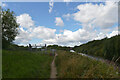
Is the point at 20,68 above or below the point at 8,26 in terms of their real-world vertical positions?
below

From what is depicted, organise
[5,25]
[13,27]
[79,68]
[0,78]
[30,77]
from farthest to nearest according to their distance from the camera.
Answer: [13,27], [5,25], [30,77], [79,68], [0,78]

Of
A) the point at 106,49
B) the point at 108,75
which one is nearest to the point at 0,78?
the point at 108,75

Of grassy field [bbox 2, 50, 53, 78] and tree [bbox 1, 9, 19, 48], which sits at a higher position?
tree [bbox 1, 9, 19, 48]

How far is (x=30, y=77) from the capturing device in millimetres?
6508

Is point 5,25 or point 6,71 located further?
point 5,25

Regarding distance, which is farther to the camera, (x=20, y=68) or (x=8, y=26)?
(x=8, y=26)

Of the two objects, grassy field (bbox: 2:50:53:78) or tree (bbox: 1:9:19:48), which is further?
tree (bbox: 1:9:19:48)

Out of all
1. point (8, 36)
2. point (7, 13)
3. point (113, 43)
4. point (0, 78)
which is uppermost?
point (7, 13)

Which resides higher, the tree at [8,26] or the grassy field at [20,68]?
the tree at [8,26]

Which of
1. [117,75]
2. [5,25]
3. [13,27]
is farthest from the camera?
[13,27]

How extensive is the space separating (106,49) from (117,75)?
34.8ft

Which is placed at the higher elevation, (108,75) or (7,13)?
(7,13)

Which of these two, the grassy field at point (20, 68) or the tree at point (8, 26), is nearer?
the grassy field at point (20, 68)

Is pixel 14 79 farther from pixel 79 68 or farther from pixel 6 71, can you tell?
pixel 79 68
